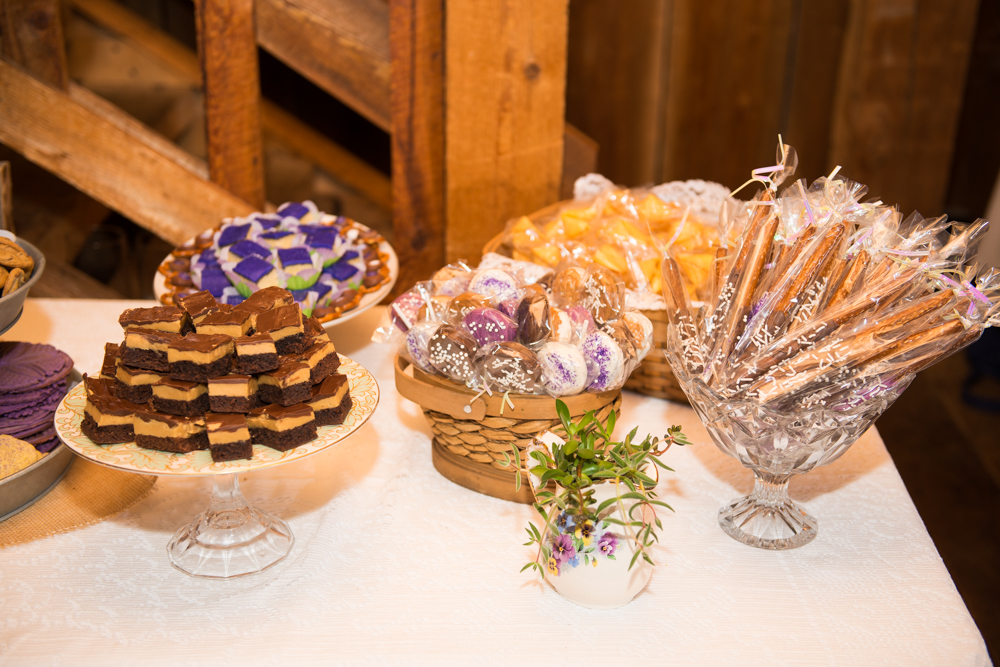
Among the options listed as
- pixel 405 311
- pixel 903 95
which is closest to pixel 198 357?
pixel 405 311

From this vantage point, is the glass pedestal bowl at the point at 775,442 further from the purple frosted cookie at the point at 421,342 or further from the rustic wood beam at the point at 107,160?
the rustic wood beam at the point at 107,160

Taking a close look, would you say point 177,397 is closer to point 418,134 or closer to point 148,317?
point 148,317

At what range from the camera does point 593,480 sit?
873mm

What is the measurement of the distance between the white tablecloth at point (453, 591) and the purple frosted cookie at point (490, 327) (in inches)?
9.3

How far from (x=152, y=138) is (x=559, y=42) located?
1.08 meters

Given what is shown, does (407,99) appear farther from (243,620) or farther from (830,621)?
(830,621)

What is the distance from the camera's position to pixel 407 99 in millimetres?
1970

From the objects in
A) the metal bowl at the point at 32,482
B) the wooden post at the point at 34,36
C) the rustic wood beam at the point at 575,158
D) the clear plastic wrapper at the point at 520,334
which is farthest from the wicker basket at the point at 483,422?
the wooden post at the point at 34,36

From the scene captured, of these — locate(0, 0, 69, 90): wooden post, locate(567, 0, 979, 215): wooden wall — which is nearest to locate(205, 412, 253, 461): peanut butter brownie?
locate(0, 0, 69, 90): wooden post

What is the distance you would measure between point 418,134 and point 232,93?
46 centimetres

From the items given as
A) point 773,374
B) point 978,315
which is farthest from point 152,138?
point 978,315

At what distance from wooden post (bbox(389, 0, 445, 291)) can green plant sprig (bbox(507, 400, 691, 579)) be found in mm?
1259

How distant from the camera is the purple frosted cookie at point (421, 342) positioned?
3.47ft

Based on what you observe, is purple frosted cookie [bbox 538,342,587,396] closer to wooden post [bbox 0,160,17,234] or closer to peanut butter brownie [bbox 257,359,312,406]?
peanut butter brownie [bbox 257,359,312,406]
